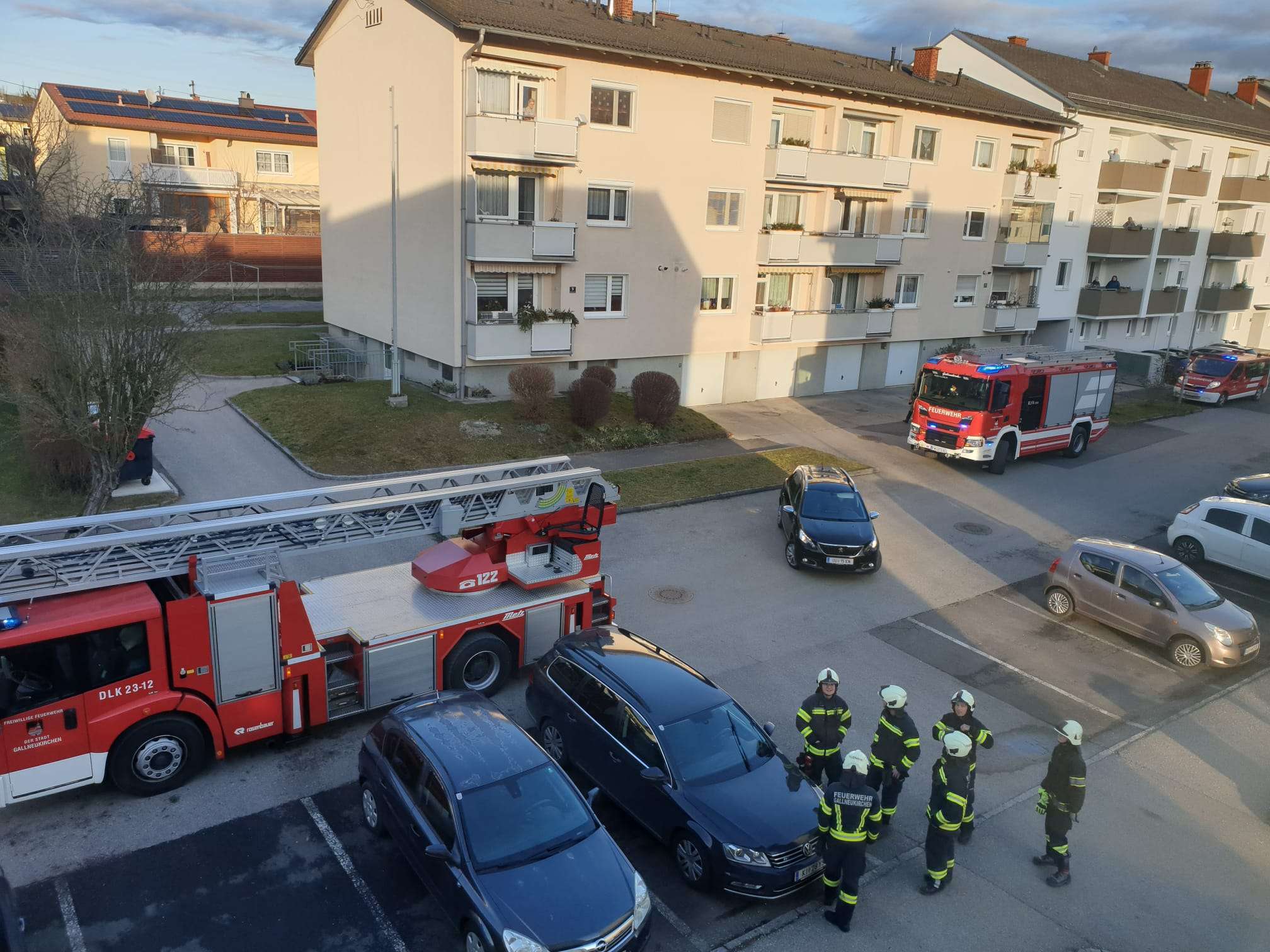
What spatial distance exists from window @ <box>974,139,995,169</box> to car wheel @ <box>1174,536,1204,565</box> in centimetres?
2065

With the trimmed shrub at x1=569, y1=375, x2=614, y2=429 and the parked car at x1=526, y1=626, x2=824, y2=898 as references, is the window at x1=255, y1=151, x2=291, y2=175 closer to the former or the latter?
the trimmed shrub at x1=569, y1=375, x2=614, y2=429

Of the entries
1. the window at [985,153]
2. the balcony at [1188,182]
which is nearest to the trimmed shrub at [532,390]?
the window at [985,153]

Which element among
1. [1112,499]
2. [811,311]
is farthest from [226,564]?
[811,311]

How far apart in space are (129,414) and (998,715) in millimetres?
13648

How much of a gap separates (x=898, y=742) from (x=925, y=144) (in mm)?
28787

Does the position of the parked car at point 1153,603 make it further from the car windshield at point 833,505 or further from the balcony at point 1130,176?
the balcony at point 1130,176

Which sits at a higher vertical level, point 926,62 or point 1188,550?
point 926,62

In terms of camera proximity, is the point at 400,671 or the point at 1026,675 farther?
the point at 1026,675

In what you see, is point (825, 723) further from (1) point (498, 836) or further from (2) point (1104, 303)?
(2) point (1104, 303)

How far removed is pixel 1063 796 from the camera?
810 centimetres

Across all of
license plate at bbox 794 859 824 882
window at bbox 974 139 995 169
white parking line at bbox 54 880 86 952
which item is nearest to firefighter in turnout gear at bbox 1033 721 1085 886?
license plate at bbox 794 859 824 882

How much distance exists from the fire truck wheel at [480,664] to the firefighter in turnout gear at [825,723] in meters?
3.89

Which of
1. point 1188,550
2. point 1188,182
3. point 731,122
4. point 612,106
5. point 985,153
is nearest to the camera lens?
point 1188,550

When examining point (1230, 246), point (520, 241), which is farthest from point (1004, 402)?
point (1230, 246)
